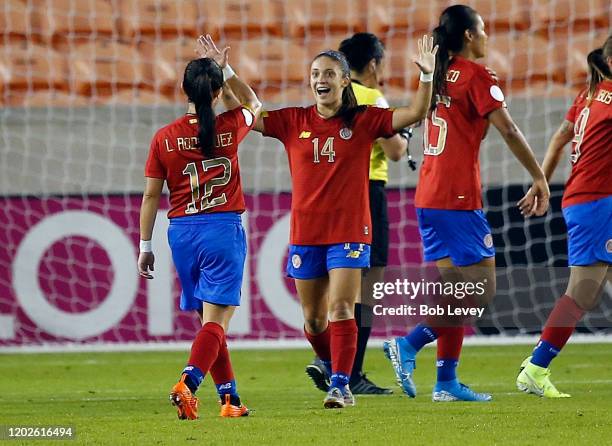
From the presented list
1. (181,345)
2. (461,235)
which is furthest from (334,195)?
(181,345)

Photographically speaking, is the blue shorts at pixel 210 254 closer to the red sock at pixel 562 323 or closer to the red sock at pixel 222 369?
the red sock at pixel 222 369

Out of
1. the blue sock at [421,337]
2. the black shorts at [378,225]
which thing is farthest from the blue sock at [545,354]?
the black shorts at [378,225]

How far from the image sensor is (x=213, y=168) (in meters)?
5.42

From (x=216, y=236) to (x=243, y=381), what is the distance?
213 cm

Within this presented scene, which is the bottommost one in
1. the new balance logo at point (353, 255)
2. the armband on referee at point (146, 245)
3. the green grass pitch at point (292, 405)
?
the green grass pitch at point (292, 405)

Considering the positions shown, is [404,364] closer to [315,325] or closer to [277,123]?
[315,325]

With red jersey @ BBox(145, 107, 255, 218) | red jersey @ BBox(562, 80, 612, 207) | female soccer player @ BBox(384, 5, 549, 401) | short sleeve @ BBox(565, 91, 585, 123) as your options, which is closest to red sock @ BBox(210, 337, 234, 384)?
red jersey @ BBox(145, 107, 255, 218)

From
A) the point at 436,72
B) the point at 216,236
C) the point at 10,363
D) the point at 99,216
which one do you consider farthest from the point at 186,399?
the point at 99,216

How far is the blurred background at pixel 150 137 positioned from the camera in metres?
9.18

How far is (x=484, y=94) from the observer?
5.80 metres

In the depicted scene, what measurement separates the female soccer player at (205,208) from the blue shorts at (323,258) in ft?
1.13

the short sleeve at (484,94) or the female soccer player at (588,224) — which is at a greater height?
the short sleeve at (484,94)

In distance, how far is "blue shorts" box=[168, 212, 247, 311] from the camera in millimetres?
5309

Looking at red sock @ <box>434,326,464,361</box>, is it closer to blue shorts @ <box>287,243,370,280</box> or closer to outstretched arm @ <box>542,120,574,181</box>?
blue shorts @ <box>287,243,370,280</box>
